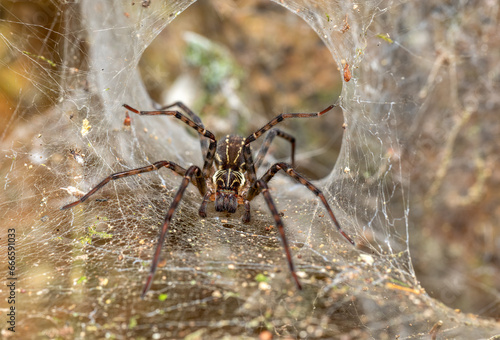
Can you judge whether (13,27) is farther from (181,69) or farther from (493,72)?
(493,72)

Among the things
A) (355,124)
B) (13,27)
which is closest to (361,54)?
(355,124)

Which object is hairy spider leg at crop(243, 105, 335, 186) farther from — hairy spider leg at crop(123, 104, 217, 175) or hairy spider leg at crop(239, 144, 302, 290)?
hairy spider leg at crop(123, 104, 217, 175)

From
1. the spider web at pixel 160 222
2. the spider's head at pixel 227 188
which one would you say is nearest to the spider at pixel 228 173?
the spider's head at pixel 227 188

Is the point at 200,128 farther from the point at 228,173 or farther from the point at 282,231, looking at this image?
the point at 282,231

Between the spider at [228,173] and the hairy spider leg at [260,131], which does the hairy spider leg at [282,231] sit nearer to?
the spider at [228,173]

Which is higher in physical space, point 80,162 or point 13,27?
point 13,27

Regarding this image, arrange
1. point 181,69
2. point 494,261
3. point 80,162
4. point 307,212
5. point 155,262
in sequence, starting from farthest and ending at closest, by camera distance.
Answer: point 181,69, point 494,261, point 307,212, point 80,162, point 155,262
